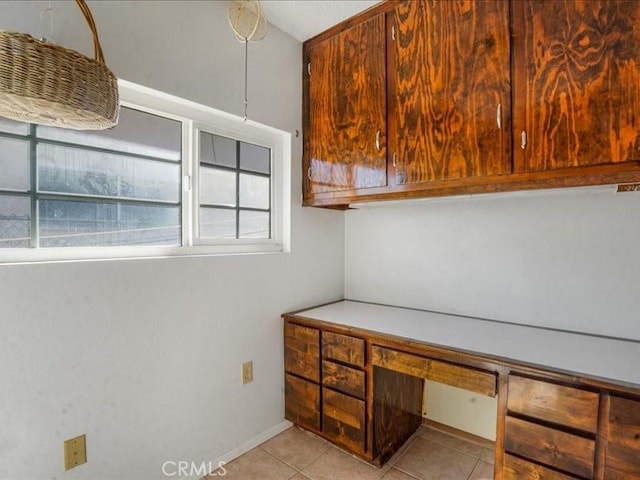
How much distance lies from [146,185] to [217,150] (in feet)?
1.48

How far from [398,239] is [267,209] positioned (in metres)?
0.89

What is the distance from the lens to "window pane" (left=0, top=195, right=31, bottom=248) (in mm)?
1277

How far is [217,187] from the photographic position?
1.95 metres

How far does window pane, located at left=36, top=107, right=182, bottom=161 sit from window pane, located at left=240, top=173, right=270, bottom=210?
0.42m

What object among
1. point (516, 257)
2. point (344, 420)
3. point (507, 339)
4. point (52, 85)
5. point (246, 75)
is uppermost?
point (246, 75)

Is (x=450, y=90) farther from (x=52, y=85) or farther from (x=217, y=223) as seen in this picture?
(x=52, y=85)

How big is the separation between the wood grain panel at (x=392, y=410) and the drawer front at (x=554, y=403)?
652 millimetres

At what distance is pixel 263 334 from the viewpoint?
6.77 feet

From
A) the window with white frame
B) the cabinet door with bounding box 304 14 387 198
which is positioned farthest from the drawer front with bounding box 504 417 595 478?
the window with white frame

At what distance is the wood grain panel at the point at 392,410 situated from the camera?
71.2 inches

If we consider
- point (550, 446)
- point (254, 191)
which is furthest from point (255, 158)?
point (550, 446)

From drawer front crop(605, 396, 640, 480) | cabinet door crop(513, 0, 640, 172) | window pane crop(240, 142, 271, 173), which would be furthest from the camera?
window pane crop(240, 142, 271, 173)

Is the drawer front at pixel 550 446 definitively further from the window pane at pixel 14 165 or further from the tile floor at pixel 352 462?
the window pane at pixel 14 165

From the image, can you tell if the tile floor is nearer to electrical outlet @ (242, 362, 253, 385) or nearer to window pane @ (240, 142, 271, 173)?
electrical outlet @ (242, 362, 253, 385)
